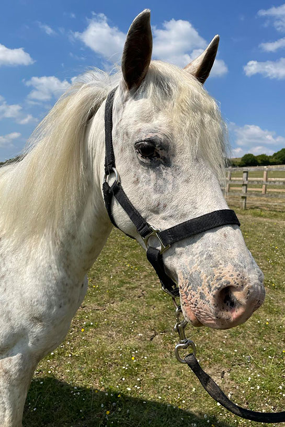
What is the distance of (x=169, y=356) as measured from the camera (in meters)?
3.89

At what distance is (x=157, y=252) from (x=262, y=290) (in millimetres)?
532

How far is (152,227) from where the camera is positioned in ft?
5.02

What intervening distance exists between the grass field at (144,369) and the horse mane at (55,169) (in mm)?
2240

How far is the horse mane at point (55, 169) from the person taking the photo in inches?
73.3

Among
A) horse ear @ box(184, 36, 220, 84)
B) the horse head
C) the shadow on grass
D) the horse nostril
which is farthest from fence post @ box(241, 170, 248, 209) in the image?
the horse nostril

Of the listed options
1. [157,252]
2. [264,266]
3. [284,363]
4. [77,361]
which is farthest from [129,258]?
[157,252]

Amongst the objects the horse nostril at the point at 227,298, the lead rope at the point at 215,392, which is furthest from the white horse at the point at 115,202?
the lead rope at the point at 215,392

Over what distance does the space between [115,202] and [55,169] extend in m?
0.49

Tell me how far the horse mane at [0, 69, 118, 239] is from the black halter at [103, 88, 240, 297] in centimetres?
24

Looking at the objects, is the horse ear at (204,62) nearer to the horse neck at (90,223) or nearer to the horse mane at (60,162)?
the horse mane at (60,162)

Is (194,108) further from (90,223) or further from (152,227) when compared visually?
(90,223)

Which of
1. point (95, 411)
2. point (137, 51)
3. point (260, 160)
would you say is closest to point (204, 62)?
point (137, 51)

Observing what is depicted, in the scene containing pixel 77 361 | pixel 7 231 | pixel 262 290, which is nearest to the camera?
pixel 262 290

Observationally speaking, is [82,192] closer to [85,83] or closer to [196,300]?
[85,83]
